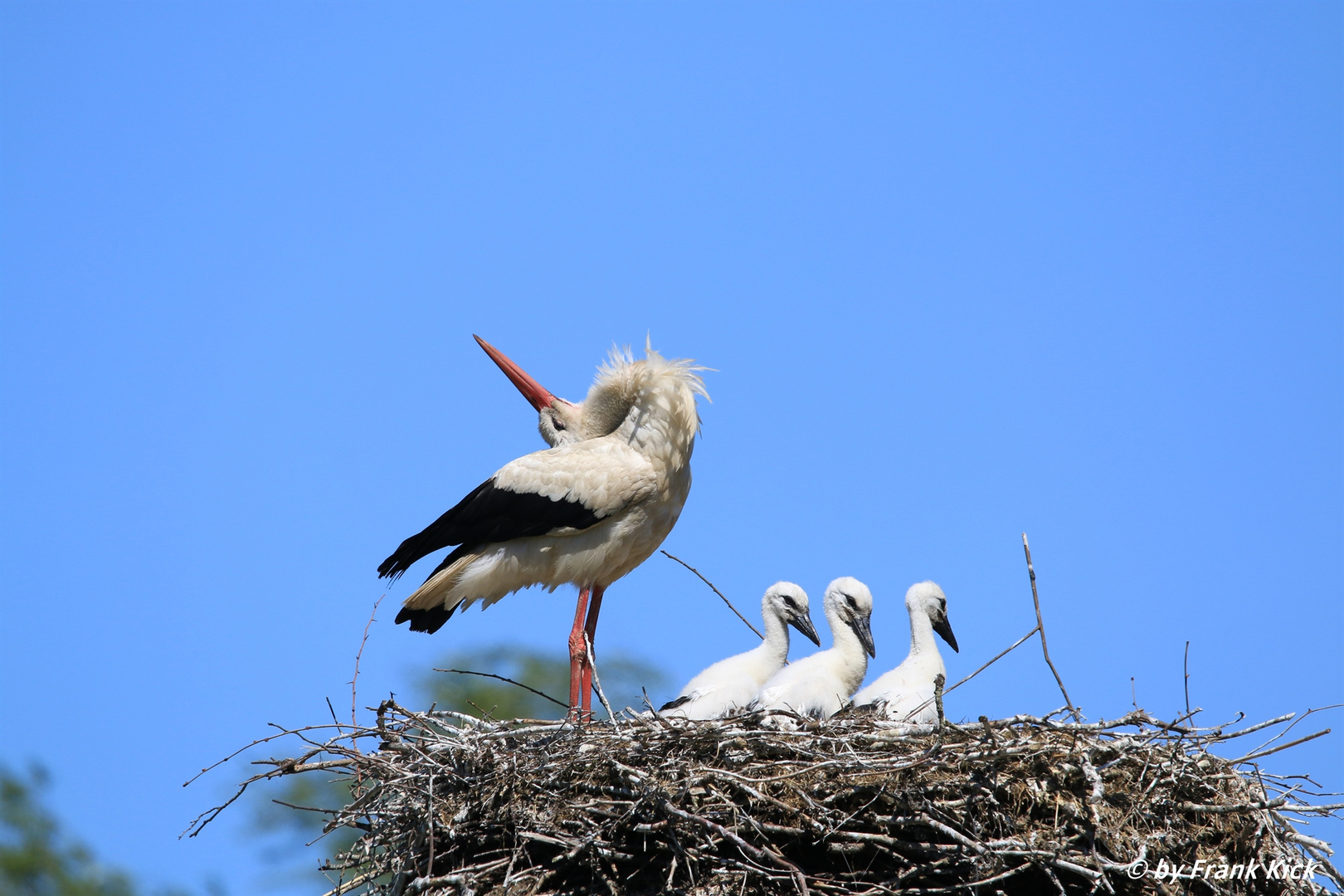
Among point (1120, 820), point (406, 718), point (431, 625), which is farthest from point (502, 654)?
point (1120, 820)

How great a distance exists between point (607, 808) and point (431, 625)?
2643mm

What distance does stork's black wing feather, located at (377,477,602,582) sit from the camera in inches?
255

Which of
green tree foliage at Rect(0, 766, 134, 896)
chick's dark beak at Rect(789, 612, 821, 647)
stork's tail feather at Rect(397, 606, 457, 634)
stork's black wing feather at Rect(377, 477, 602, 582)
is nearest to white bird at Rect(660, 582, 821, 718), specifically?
chick's dark beak at Rect(789, 612, 821, 647)

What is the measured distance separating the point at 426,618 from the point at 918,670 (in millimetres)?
2514

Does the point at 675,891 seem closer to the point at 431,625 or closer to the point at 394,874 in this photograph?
the point at 394,874

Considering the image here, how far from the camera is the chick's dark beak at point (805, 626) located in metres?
6.47

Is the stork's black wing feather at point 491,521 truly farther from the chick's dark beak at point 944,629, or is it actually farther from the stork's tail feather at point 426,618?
Answer: the chick's dark beak at point 944,629

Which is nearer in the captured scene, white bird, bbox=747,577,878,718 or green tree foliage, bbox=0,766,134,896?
white bird, bbox=747,577,878,718

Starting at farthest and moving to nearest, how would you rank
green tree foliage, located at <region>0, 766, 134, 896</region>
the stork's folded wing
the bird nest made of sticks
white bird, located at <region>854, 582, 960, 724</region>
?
green tree foliage, located at <region>0, 766, 134, 896</region>
the stork's folded wing
white bird, located at <region>854, 582, 960, 724</region>
the bird nest made of sticks

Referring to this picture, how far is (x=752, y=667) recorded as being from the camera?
6.17 meters

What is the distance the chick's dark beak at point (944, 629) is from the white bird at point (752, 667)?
63 cm

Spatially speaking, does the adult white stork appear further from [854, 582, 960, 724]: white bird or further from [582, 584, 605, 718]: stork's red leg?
[854, 582, 960, 724]: white bird

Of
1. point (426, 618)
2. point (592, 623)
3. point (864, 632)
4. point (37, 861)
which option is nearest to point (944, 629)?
point (864, 632)

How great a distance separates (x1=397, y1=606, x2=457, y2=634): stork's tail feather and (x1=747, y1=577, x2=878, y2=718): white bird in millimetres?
1788
